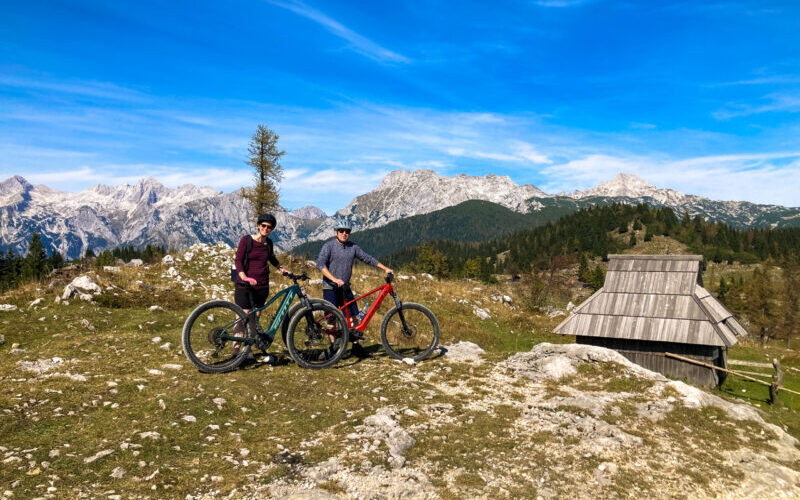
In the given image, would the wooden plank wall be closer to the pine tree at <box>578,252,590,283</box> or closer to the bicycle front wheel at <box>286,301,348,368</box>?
the bicycle front wheel at <box>286,301,348,368</box>

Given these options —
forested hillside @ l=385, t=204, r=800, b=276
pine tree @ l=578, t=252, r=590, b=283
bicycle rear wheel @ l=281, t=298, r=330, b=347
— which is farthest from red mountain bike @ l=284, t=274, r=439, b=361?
pine tree @ l=578, t=252, r=590, b=283

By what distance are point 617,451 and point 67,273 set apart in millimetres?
20798

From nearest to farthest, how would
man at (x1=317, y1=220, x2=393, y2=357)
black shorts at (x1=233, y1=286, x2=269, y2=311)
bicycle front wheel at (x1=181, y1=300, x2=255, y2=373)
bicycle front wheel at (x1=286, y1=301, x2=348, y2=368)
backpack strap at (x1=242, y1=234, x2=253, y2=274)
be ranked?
bicycle front wheel at (x1=181, y1=300, x2=255, y2=373)
backpack strap at (x1=242, y1=234, x2=253, y2=274)
black shorts at (x1=233, y1=286, x2=269, y2=311)
bicycle front wheel at (x1=286, y1=301, x2=348, y2=368)
man at (x1=317, y1=220, x2=393, y2=357)

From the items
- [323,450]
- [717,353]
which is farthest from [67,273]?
[717,353]

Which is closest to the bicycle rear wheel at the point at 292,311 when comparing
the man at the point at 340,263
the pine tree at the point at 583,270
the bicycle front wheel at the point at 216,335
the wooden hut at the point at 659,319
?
the man at the point at 340,263

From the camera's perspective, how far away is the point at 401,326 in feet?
35.2

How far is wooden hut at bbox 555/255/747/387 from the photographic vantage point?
18.5 metres

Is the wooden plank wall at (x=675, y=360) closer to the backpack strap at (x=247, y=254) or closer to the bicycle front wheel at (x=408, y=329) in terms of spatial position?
the bicycle front wheel at (x=408, y=329)

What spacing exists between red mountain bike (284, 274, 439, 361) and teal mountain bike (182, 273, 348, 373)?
0.69 meters

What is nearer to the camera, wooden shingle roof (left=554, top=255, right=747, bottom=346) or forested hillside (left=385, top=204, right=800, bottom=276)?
wooden shingle roof (left=554, top=255, right=747, bottom=346)

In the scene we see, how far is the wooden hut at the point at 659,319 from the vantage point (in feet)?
60.7

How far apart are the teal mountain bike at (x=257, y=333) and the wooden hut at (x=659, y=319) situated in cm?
1399

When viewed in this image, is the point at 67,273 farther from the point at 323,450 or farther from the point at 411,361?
the point at 323,450

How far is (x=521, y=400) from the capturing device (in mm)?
8008
